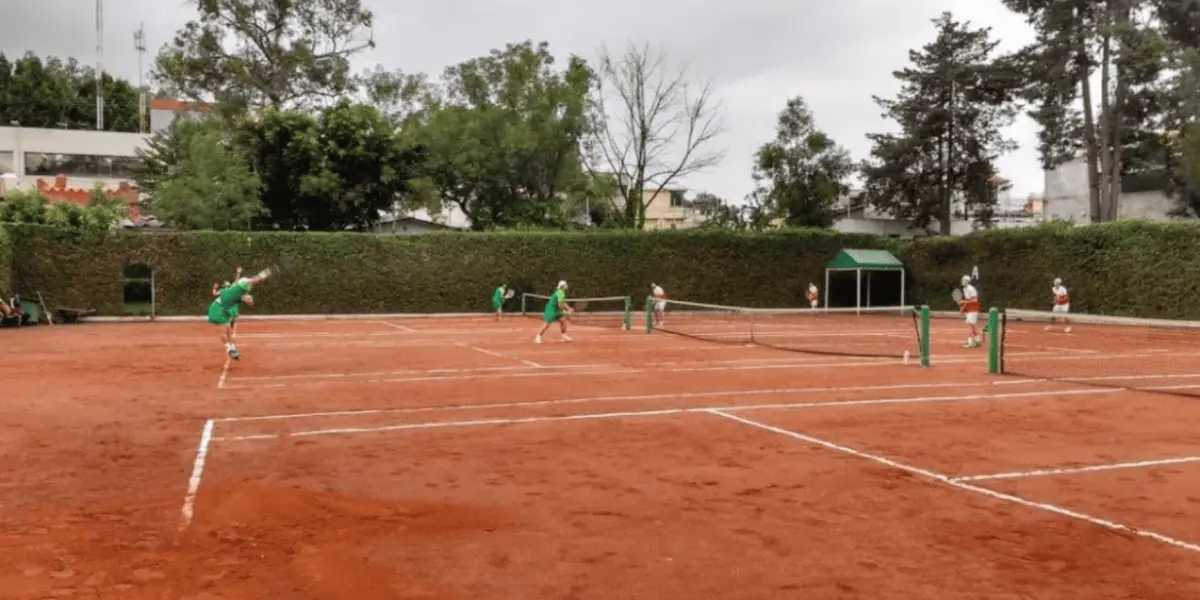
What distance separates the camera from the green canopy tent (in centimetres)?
4172

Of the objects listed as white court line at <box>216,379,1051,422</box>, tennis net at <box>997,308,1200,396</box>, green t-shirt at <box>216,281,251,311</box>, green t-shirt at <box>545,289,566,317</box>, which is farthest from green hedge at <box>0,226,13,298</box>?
tennis net at <box>997,308,1200,396</box>

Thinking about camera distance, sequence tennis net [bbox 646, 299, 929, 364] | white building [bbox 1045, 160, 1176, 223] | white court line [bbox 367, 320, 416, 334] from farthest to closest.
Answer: white building [bbox 1045, 160, 1176, 223]
white court line [bbox 367, 320, 416, 334]
tennis net [bbox 646, 299, 929, 364]

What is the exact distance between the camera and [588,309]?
40.1 metres

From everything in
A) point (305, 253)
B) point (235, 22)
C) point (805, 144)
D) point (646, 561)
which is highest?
point (235, 22)

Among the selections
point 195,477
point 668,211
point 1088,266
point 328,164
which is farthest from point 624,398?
point 668,211

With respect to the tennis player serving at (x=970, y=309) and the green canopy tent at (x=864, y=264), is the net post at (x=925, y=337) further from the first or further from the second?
the green canopy tent at (x=864, y=264)

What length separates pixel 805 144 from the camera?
55.3 m

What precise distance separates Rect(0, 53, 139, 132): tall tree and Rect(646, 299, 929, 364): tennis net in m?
58.6

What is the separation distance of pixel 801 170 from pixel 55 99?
59453mm

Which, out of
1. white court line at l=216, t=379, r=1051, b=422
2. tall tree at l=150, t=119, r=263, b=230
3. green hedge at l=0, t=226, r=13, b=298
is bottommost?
white court line at l=216, t=379, r=1051, b=422

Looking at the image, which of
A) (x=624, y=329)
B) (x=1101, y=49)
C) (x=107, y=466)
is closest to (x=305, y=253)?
(x=624, y=329)

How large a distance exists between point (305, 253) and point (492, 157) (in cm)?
1215

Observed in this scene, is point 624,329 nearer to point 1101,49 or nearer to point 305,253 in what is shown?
point 305,253

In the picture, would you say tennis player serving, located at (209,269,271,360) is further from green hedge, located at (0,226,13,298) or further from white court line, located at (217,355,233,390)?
green hedge, located at (0,226,13,298)
